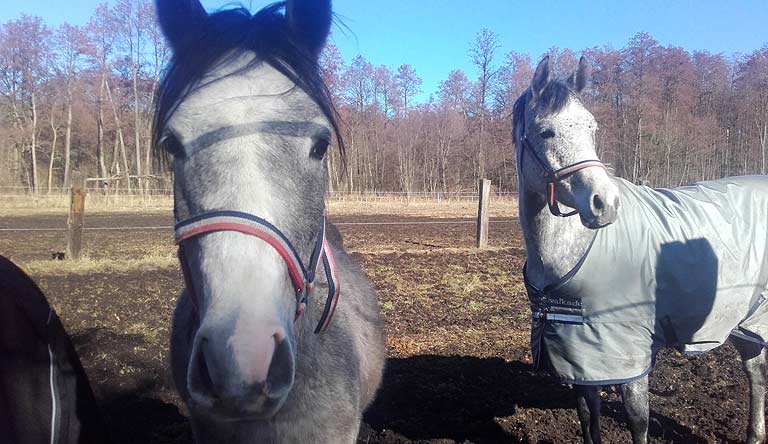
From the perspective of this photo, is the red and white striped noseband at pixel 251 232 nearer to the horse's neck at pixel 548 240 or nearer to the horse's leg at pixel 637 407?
the horse's neck at pixel 548 240

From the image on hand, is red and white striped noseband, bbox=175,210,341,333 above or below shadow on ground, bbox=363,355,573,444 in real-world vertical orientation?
above

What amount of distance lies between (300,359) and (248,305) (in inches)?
28.5

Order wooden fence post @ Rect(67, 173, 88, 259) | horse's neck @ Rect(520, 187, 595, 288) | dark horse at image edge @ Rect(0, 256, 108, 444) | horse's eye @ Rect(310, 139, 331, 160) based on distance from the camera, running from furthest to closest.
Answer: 1. wooden fence post @ Rect(67, 173, 88, 259)
2. horse's neck @ Rect(520, 187, 595, 288)
3. horse's eye @ Rect(310, 139, 331, 160)
4. dark horse at image edge @ Rect(0, 256, 108, 444)

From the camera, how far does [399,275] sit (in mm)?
9664

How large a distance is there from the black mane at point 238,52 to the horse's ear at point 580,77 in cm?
251

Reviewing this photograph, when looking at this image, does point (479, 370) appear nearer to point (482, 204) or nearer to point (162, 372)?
point (162, 372)

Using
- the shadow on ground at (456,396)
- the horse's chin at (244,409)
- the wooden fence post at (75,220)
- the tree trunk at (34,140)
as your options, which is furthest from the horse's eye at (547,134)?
the tree trunk at (34,140)

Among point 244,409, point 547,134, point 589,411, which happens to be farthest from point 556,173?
point 244,409

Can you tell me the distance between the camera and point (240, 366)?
1188mm

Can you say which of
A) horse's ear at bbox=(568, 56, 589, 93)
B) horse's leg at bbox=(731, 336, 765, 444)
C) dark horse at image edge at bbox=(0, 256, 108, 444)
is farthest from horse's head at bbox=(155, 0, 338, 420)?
horse's leg at bbox=(731, 336, 765, 444)

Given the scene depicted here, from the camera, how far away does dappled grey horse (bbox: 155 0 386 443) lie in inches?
49.8

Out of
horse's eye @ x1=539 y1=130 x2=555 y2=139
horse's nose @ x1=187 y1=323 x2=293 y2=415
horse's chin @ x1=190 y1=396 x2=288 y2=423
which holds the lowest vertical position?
horse's chin @ x1=190 y1=396 x2=288 y2=423

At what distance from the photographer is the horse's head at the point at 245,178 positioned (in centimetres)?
125

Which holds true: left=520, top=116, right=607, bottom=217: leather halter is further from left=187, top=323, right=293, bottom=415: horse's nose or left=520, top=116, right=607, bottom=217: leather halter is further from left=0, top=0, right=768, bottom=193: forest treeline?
left=0, top=0, right=768, bottom=193: forest treeline
